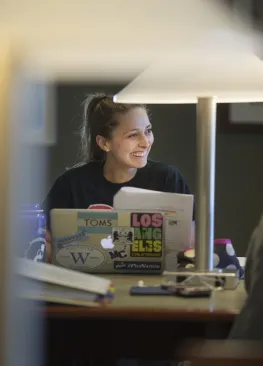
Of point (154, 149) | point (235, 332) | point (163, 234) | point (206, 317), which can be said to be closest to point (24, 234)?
point (235, 332)

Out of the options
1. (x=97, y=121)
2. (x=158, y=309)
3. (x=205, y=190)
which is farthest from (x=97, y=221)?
(x=97, y=121)

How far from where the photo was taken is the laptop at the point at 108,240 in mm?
1303

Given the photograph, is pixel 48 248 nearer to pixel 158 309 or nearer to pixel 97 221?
pixel 97 221

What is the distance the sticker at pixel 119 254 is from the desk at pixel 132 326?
0.25 metres

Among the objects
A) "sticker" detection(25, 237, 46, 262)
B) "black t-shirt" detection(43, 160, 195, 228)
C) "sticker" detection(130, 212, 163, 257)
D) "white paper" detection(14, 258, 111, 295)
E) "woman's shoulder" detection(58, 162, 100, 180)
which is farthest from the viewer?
"woman's shoulder" detection(58, 162, 100, 180)

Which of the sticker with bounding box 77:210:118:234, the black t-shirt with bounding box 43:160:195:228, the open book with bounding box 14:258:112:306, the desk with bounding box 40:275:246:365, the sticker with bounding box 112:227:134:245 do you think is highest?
the black t-shirt with bounding box 43:160:195:228

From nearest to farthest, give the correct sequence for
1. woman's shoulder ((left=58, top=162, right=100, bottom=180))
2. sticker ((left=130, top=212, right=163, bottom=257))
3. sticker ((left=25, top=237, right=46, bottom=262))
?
sticker ((left=25, top=237, right=46, bottom=262)) < sticker ((left=130, top=212, right=163, bottom=257)) < woman's shoulder ((left=58, top=162, right=100, bottom=180))

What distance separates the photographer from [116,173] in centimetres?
191

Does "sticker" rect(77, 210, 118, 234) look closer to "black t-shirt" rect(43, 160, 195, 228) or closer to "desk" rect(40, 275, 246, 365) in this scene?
"desk" rect(40, 275, 246, 365)

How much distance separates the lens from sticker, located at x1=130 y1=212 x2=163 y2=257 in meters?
1.30

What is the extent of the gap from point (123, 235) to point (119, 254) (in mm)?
44

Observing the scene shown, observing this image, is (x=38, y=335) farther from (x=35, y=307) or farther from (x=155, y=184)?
(x=155, y=184)

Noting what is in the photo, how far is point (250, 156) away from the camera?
2.28m

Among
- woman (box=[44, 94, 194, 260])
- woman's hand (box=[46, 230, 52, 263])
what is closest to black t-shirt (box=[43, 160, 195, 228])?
woman (box=[44, 94, 194, 260])
